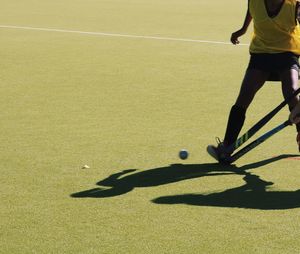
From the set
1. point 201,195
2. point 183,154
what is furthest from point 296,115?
point 183,154

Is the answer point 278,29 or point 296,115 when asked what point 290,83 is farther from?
point 296,115

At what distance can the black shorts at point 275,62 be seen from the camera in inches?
310

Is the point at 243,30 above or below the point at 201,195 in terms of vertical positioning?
above

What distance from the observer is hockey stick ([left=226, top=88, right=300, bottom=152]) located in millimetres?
7695

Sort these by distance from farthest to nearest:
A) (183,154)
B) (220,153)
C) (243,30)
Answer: (243,30) → (183,154) → (220,153)

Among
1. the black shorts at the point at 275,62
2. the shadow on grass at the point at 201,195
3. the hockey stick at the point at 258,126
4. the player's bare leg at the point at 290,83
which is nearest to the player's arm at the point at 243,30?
the black shorts at the point at 275,62

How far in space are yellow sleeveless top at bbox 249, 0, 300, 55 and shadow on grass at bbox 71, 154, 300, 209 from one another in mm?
1056

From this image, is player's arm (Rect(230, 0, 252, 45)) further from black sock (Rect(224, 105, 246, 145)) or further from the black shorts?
black sock (Rect(224, 105, 246, 145))

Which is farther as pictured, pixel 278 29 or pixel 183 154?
pixel 183 154

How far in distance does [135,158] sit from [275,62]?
1.57 m

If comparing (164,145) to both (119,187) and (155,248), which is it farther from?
(155,248)

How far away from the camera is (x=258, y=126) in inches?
306

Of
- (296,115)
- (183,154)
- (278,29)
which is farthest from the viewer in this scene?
(183,154)

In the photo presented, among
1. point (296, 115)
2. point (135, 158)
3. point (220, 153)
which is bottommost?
point (135, 158)
